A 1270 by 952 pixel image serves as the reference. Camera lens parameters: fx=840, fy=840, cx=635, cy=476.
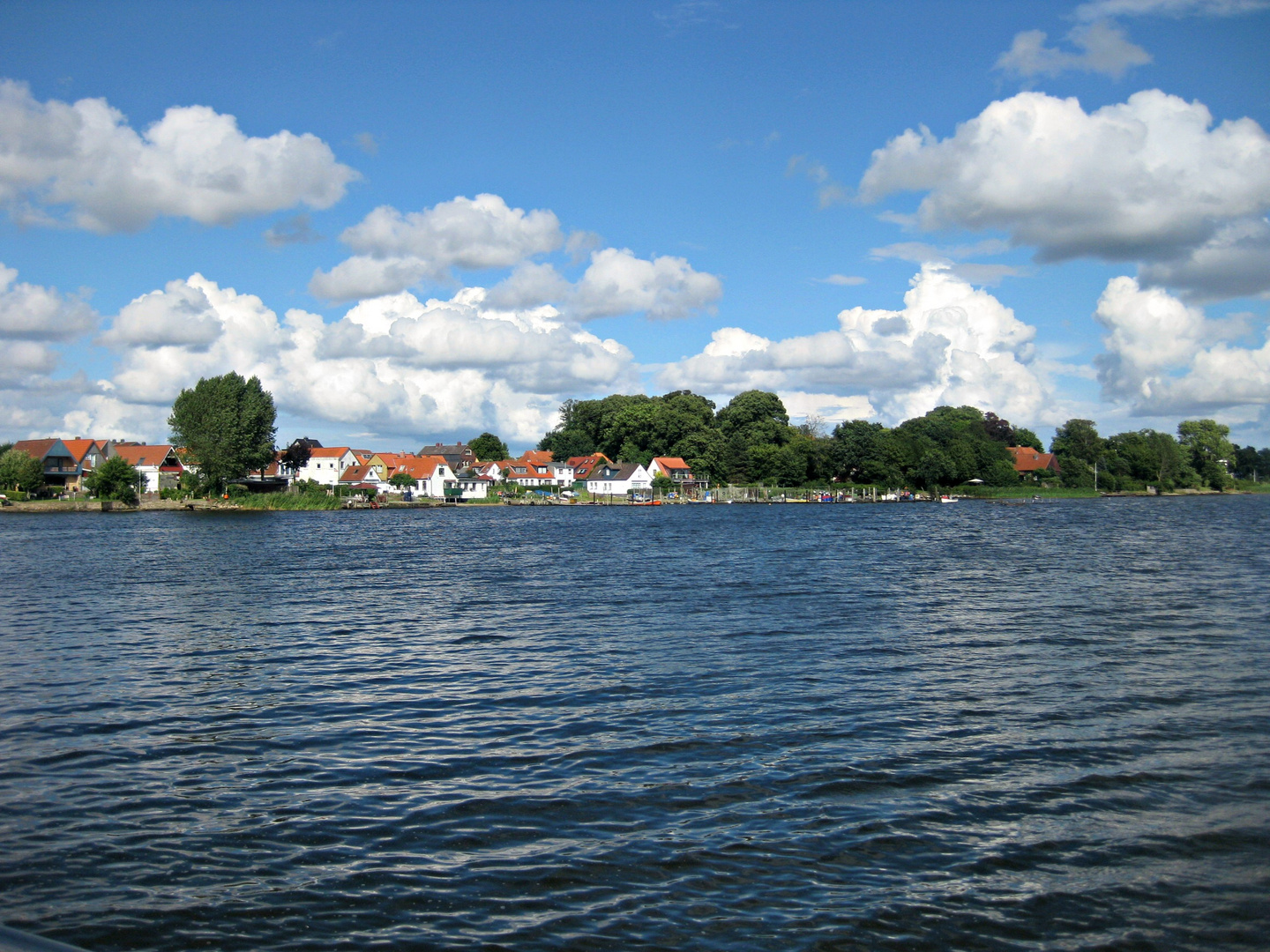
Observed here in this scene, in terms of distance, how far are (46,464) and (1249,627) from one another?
416ft

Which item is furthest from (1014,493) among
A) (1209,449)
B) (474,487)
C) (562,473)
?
(474,487)

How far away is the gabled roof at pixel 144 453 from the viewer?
397 ft

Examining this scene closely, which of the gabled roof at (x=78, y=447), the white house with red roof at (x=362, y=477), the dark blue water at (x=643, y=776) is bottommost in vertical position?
the dark blue water at (x=643, y=776)

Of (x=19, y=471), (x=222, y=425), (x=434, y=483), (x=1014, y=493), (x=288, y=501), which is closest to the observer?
(x=222, y=425)

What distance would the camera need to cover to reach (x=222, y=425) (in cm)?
9369

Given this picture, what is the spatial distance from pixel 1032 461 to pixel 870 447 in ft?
125

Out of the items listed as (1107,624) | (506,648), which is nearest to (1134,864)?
(506,648)

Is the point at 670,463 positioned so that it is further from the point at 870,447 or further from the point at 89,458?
Answer: the point at 89,458

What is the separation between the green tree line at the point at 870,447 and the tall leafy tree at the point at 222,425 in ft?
213

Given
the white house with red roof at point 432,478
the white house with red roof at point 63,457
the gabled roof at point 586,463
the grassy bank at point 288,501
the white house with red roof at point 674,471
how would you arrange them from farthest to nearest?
the gabled roof at point 586,463 → the white house with red roof at point 674,471 → the white house with red roof at point 432,478 → the white house with red roof at point 63,457 → the grassy bank at point 288,501

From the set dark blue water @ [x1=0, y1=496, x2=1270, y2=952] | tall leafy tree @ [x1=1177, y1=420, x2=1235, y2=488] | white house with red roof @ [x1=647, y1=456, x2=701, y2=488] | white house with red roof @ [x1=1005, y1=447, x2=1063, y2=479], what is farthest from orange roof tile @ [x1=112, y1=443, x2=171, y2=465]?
tall leafy tree @ [x1=1177, y1=420, x2=1235, y2=488]

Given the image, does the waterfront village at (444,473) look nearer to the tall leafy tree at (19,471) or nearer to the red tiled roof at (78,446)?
the red tiled roof at (78,446)

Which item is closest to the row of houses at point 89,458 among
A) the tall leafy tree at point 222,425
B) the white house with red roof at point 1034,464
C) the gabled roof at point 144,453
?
the gabled roof at point 144,453

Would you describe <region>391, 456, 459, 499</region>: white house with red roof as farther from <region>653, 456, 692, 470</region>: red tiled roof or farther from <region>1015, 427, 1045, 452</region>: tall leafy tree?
<region>1015, 427, 1045, 452</region>: tall leafy tree
